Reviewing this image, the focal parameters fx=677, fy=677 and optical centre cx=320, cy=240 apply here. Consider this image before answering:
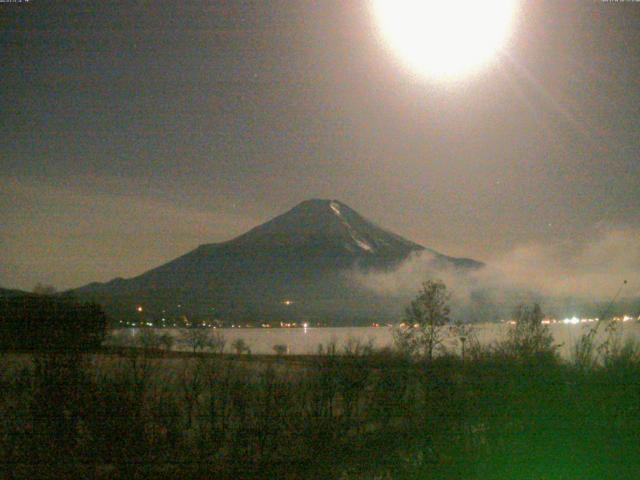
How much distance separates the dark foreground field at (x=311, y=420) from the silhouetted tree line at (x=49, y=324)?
1.50 feet

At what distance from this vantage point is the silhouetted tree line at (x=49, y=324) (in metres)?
10.9

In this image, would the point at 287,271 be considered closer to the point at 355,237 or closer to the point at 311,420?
the point at 355,237

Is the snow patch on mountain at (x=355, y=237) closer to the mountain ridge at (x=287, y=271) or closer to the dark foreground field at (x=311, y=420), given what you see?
the mountain ridge at (x=287, y=271)

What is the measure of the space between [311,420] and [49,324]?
506 cm

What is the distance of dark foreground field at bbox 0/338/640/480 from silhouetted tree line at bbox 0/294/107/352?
1.50 ft

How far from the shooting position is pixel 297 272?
354ft

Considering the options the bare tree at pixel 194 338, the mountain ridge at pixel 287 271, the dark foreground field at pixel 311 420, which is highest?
the mountain ridge at pixel 287 271

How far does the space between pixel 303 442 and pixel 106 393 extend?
310 centimetres

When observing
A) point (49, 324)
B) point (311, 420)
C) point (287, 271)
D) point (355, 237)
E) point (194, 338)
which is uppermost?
point (355, 237)

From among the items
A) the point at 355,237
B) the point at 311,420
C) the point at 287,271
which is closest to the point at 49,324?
the point at 311,420

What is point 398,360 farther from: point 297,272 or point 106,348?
point 297,272

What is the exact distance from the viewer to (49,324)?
478 inches

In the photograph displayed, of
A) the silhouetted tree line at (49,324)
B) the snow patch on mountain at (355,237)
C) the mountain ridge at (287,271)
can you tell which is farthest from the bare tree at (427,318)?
the snow patch on mountain at (355,237)

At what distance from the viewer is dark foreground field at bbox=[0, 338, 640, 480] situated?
29.5ft
